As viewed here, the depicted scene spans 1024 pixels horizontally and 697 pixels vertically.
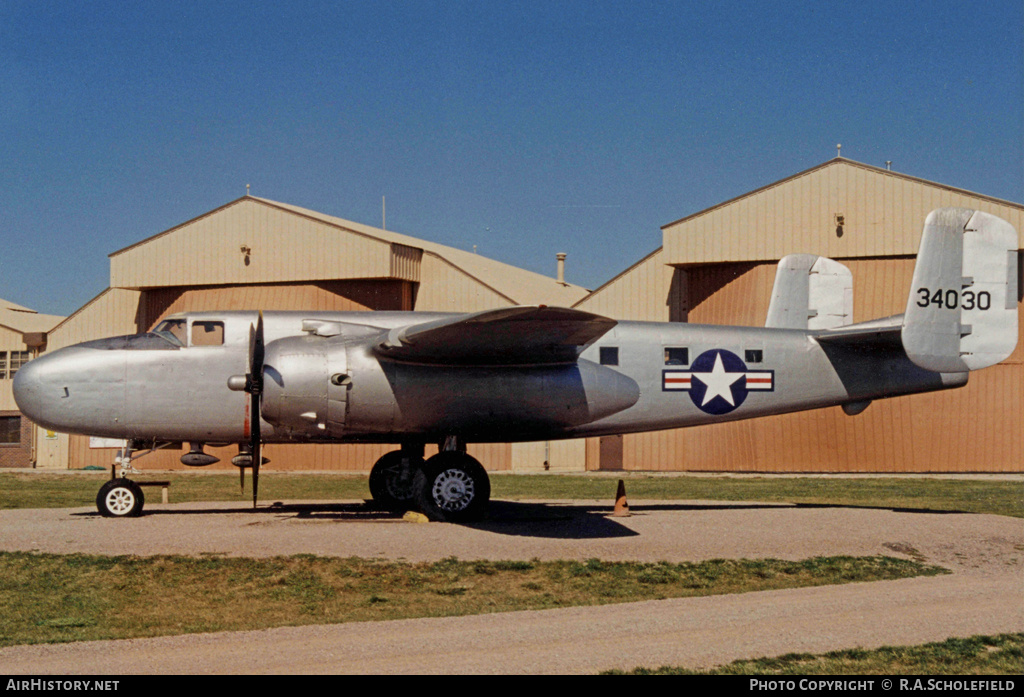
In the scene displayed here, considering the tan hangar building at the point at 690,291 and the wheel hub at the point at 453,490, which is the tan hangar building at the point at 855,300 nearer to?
the tan hangar building at the point at 690,291

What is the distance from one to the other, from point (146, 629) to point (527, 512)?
1029 cm

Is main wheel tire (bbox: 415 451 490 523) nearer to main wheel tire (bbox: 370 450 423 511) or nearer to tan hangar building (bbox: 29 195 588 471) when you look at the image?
main wheel tire (bbox: 370 450 423 511)

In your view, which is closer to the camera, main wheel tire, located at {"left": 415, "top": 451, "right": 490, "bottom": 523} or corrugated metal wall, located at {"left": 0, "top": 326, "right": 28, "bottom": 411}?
main wheel tire, located at {"left": 415, "top": 451, "right": 490, "bottom": 523}

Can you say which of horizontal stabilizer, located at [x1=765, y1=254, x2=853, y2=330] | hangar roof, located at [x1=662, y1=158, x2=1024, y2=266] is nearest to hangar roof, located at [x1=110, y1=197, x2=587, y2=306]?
hangar roof, located at [x1=662, y1=158, x2=1024, y2=266]

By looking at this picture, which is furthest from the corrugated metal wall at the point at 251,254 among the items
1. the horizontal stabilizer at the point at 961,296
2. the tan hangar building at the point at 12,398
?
the horizontal stabilizer at the point at 961,296

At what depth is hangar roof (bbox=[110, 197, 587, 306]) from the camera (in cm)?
4044

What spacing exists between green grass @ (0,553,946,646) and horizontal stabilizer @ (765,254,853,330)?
31.6ft

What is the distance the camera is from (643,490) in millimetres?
28531

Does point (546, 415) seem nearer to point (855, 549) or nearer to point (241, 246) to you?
point (855, 549)

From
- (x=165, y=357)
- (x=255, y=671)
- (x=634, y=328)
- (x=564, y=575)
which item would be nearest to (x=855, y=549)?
(x=564, y=575)

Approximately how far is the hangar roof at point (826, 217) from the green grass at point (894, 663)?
2859 centimetres

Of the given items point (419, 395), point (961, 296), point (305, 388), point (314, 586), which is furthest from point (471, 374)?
point (961, 296)

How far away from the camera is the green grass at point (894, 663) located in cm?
→ 854

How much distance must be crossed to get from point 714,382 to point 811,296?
4982 mm
